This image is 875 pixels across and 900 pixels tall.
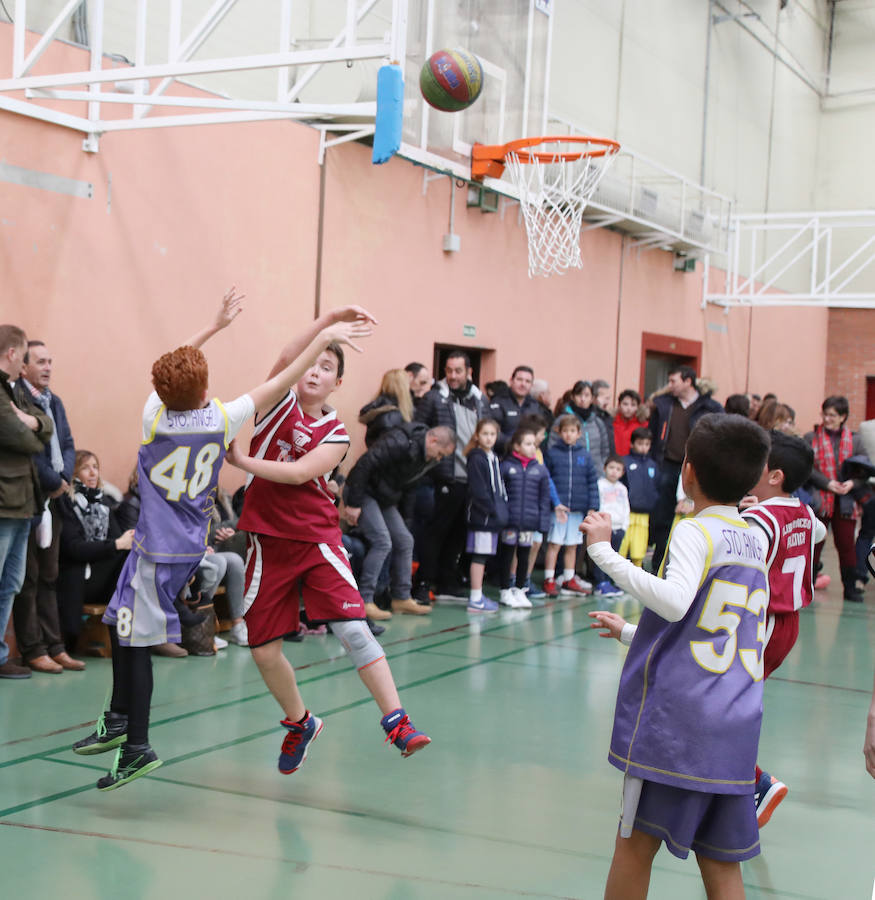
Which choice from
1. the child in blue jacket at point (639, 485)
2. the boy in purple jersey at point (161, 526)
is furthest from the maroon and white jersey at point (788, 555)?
the child in blue jacket at point (639, 485)

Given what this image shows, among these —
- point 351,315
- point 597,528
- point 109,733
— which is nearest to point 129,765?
point 109,733

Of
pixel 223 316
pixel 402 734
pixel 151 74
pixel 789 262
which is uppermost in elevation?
pixel 789 262

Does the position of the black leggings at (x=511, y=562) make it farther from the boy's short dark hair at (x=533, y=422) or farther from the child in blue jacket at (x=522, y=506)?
the boy's short dark hair at (x=533, y=422)

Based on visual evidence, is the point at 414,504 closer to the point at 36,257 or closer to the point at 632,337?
the point at 36,257

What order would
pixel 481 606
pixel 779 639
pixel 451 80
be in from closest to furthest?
pixel 779 639
pixel 451 80
pixel 481 606

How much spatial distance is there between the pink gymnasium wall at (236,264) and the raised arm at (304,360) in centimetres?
284

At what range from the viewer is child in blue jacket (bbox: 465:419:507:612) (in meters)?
8.51

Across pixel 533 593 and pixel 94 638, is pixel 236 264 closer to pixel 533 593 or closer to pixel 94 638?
pixel 94 638

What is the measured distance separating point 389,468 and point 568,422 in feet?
7.24

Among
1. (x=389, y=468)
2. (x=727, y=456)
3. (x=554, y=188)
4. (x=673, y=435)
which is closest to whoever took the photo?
(x=727, y=456)

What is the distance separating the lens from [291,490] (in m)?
4.14

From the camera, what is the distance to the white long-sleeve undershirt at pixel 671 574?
2.51 metres

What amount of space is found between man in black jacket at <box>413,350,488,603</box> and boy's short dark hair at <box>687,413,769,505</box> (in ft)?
19.3

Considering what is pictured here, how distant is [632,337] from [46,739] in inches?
381
